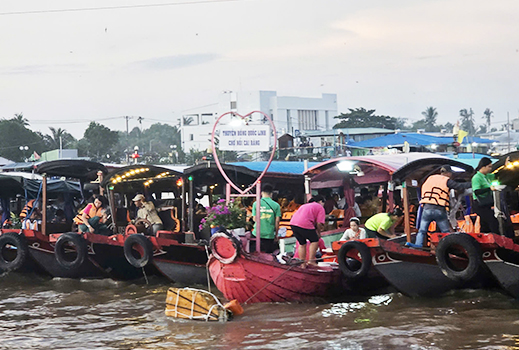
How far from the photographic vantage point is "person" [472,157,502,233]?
9.68 metres

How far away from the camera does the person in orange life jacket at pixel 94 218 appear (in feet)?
46.0

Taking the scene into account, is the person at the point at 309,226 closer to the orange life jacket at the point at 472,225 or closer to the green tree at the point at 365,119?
the orange life jacket at the point at 472,225

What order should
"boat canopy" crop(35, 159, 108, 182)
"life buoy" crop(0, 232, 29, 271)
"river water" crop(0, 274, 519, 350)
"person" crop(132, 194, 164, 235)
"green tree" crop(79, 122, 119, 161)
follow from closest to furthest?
"river water" crop(0, 274, 519, 350), "life buoy" crop(0, 232, 29, 271), "person" crop(132, 194, 164, 235), "boat canopy" crop(35, 159, 108, 182), "green tree" crop(79, 122, 119, 161)

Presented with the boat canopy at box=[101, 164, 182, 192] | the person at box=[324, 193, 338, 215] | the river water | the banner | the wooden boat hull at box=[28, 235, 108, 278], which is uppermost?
the banner

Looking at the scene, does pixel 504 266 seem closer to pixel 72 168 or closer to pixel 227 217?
pixel 227 217

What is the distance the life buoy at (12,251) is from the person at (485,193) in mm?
8238

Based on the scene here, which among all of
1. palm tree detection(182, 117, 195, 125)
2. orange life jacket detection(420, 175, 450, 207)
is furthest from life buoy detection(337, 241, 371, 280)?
palm tree detection(182, 117, 195, 125)

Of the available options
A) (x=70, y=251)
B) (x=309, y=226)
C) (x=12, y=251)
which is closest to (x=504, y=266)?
(x=309, y=226)

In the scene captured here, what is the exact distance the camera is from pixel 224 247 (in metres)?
9.89

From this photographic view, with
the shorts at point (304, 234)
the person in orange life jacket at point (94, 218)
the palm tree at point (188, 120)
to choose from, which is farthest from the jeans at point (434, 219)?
the palm tree at point (188, 120)

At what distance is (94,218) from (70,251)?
1125mm

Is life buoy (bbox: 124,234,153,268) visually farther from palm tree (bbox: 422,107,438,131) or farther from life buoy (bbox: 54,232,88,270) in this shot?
palm tree (bbox: 422,107,438,131)

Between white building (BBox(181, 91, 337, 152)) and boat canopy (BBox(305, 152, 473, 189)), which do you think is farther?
white building (BBox(181, 91, 337, 152))

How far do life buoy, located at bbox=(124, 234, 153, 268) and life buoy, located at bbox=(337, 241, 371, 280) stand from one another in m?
3.59
